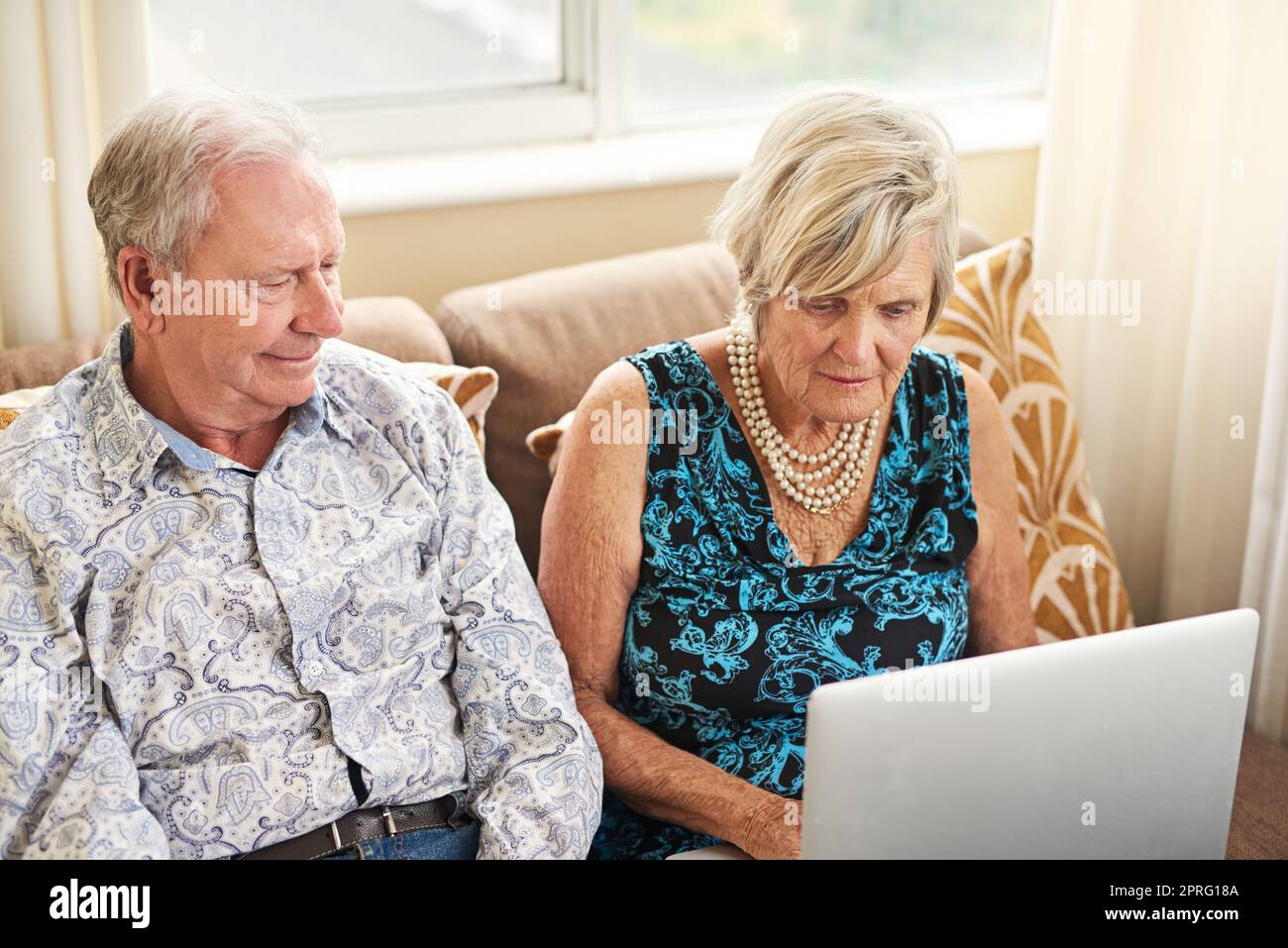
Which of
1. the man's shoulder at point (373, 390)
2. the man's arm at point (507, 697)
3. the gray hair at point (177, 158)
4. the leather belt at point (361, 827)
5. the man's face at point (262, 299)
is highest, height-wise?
the gray hair at point (177, 158)

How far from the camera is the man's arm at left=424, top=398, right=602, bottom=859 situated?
1.42 metres

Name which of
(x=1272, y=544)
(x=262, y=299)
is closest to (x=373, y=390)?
(x=262, y=299)

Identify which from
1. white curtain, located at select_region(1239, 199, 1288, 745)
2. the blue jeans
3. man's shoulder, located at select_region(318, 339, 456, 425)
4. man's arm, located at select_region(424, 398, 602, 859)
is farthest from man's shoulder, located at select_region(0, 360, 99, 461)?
white curtain, located at select_region(1239, 199, 1288, 745)

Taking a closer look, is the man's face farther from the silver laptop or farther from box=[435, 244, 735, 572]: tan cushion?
the silver laptop

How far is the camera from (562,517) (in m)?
1.58

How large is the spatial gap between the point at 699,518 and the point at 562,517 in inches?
6.7

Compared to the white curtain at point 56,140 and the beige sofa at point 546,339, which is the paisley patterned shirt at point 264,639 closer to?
the beige sofa at point 546,339

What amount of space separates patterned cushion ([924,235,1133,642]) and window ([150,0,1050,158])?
1.55 feet

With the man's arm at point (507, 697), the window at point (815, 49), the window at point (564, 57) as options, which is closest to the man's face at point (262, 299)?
the man's arm at point (507, 697)

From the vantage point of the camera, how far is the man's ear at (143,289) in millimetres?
1340

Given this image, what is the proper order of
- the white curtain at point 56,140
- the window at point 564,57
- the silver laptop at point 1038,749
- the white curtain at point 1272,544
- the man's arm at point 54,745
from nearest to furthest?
the silver laptop at point 1038,749, the man's arm at point 54,745, the white curtain at point 56,140, the white curtain at point 1272,544, the window at point 564,57

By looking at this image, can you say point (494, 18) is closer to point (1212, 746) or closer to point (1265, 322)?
point (1265, 322)

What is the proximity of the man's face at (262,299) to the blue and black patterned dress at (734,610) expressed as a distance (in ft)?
1.43

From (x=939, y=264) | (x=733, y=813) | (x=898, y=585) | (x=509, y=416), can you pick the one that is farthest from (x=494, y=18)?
Answer: (x=733, y=813)
